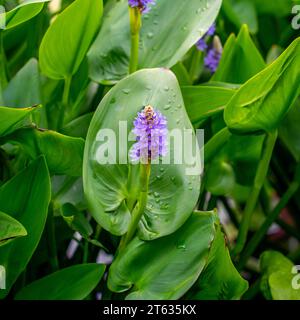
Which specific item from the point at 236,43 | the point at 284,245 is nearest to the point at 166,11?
the point at 236,43

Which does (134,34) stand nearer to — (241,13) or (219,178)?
(219,178)

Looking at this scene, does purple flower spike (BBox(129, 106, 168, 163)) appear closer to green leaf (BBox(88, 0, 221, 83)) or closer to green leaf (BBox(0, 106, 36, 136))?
green leaf (BBox(0, 106, 36, 136))

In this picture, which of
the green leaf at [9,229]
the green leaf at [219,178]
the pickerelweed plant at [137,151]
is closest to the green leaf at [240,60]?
the pickerelweed plant at [137,151]

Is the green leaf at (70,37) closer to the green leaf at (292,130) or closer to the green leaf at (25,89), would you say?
the green leaf at (25,89)

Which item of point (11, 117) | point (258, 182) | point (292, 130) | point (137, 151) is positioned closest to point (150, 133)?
point (137, 151)

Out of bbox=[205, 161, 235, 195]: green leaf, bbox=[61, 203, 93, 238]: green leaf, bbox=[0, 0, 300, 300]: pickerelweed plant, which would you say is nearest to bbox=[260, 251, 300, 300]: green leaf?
bbox=[0, 0, 300, 300]: pickerelweed plant

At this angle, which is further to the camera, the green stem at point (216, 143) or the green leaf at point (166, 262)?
the green stem at point (216, 143)

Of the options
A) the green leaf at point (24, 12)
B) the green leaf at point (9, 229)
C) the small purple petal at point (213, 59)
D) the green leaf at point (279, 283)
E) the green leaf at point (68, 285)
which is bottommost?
the green leaf at point (279, 283)
